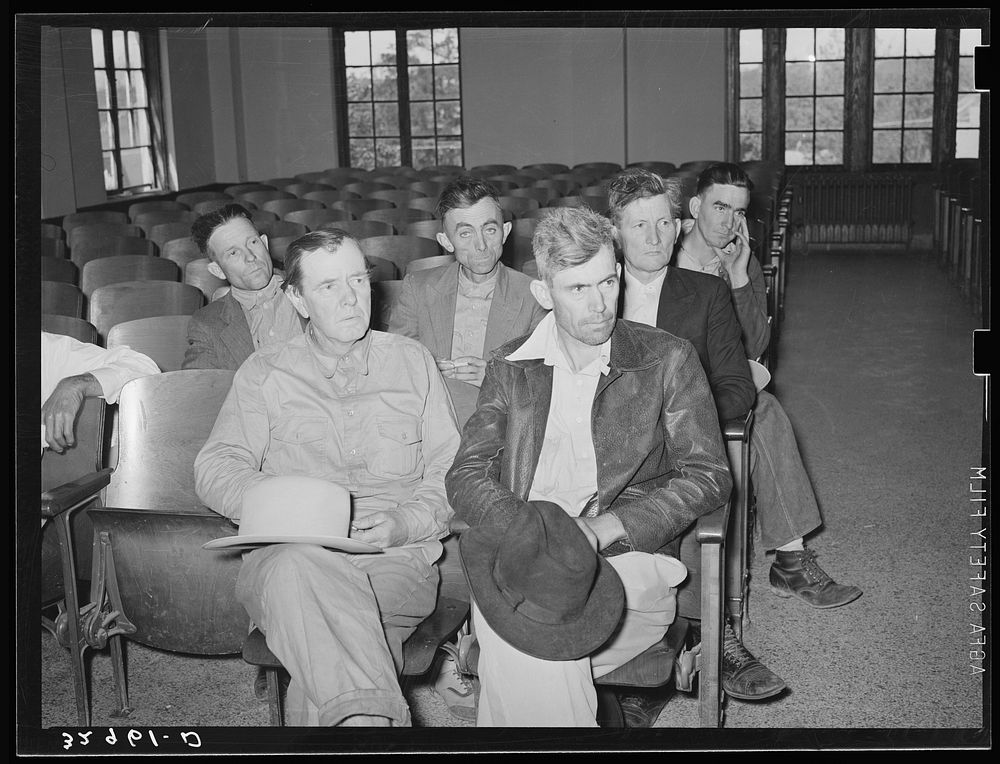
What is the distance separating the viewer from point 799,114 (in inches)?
440

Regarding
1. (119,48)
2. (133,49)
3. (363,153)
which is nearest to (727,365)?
(133,49)

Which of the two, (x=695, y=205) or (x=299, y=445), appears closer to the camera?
(x=299, y=445)

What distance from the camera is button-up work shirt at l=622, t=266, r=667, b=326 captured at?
115 inches

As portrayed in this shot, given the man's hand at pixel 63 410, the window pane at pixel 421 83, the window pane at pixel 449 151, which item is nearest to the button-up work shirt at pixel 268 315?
the man's hand at pixel 63 410

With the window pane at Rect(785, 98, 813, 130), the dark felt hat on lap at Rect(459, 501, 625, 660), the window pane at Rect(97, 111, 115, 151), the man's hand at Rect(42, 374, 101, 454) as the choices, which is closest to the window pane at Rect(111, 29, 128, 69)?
the window pane at Rect(97, 111, 115, 151)

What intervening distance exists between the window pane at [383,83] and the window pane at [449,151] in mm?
2544

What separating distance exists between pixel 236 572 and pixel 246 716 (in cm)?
50

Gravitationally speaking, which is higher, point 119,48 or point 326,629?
point 119,48

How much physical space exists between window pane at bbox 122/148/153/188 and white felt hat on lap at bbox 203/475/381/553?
637 centimetres

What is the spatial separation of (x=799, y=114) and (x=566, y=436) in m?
9.81

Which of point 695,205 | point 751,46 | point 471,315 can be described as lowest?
point 471,315

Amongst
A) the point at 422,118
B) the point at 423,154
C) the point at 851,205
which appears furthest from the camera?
the point at 851,205

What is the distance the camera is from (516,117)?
8.51 metres

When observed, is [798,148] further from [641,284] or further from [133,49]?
[641,284]
